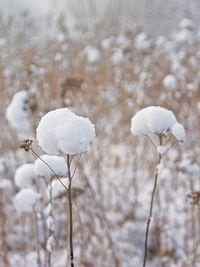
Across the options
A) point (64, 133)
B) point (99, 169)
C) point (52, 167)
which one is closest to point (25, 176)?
point (52, 167)

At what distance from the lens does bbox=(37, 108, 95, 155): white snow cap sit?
2.41ft

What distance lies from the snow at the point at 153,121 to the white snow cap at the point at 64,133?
319 millimetres

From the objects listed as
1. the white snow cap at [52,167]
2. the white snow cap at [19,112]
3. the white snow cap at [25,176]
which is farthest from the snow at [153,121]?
the white snow cap at [19,112]

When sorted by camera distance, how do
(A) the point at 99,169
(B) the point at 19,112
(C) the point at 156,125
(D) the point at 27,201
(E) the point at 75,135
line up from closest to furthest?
(E) the point at 75,135 → (C) the point at 156,125 → (D) the point at 27,201 → (B) the point at 19,112 → (A) the point at 99,169

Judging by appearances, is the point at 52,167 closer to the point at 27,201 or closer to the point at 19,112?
the point at 27,201

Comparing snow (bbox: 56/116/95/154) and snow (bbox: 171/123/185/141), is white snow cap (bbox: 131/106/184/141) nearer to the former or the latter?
snow (bbox: 171/123/185/141)

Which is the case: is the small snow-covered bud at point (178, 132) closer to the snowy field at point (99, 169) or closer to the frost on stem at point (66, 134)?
the snowy field at point (99, 169)

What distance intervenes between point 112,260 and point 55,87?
2448 millimetres

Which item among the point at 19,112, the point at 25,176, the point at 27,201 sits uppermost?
the point at 19,112

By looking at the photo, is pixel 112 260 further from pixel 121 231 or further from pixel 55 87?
pixel 55 87

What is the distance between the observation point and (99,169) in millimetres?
2643

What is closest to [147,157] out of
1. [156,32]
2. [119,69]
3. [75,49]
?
[119,69]

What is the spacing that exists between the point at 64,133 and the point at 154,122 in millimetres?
398

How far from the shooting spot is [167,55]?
703cm
